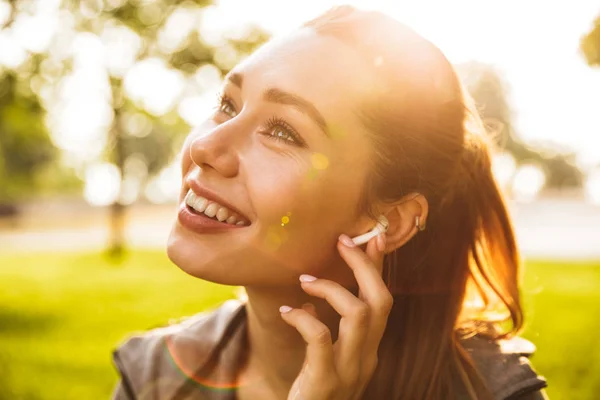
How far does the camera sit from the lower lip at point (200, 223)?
2404mm

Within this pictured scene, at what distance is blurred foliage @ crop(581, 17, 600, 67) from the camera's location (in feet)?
18.4

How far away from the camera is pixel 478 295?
3.27m

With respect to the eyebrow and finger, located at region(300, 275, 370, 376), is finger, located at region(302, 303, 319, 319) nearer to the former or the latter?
finger, located at region(300, 275, 370, 376)

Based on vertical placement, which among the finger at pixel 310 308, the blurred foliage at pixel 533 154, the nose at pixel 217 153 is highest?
the nose at pixel 217 153

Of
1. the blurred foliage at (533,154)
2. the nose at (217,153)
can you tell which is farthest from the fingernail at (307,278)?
the blurred foliage at (533,154)

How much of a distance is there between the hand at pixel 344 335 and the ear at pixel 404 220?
0.24 m

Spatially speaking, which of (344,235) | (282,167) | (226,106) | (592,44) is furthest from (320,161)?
(592,44)

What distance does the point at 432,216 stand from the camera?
292 cm

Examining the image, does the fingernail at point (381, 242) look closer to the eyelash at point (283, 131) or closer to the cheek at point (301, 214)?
the cheek at point (301, 214)

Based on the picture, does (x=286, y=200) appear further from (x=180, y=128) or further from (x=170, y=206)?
(x=170, y=206)

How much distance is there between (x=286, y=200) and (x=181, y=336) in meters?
1.24

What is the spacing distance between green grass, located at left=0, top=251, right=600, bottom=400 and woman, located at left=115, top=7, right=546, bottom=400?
958 mm

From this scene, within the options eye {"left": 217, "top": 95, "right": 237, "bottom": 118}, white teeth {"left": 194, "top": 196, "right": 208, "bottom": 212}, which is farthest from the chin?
eye {"left": 217, "top": 95, "right": 237, "bottom": 118}

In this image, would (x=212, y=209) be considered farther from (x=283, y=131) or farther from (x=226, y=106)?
(x=226, y=106)
